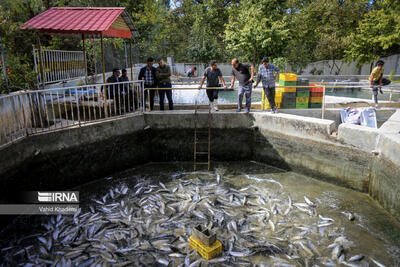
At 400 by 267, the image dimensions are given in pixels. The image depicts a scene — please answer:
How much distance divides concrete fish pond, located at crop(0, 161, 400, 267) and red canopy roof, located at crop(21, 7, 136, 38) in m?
4.86

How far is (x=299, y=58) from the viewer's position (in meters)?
27.4

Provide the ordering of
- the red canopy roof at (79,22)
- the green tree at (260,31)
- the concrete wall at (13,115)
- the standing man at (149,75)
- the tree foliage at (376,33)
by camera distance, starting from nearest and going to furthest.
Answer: the concrete wall at (13,115) < the red canopy roof at (79,22) < the standing man at (149,75) < the green tree at (260,31) < the tree foliage at (376,33)

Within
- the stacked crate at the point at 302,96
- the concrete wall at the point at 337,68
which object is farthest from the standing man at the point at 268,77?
the concrete wall at the point at 337,68

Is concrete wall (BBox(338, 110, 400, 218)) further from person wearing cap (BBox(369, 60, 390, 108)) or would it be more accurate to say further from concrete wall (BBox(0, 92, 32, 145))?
concrete wall (BBox(0, 92, 32, 145))

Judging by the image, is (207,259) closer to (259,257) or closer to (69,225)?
(259,257)

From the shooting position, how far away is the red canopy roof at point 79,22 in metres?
8.78

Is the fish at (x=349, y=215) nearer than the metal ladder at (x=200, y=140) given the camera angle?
Yes

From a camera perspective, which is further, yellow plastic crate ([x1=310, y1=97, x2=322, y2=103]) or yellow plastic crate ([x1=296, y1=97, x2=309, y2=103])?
yellow plastic crate ([x1=310, y1=97, x2=322, y2=103])

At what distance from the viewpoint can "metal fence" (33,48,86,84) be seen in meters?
11.0

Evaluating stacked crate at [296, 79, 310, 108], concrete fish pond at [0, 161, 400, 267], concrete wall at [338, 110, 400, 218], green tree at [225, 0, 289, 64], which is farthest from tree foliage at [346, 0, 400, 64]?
concrete fish pond at [0, 161, 400, 267]

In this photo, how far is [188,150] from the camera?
401 inches

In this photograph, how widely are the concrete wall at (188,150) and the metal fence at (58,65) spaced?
12.2 feet

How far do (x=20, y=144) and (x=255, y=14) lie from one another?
55.3 ft

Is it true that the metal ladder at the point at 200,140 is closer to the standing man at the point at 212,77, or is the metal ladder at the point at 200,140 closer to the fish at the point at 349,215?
the standing man at the point at 212,77
